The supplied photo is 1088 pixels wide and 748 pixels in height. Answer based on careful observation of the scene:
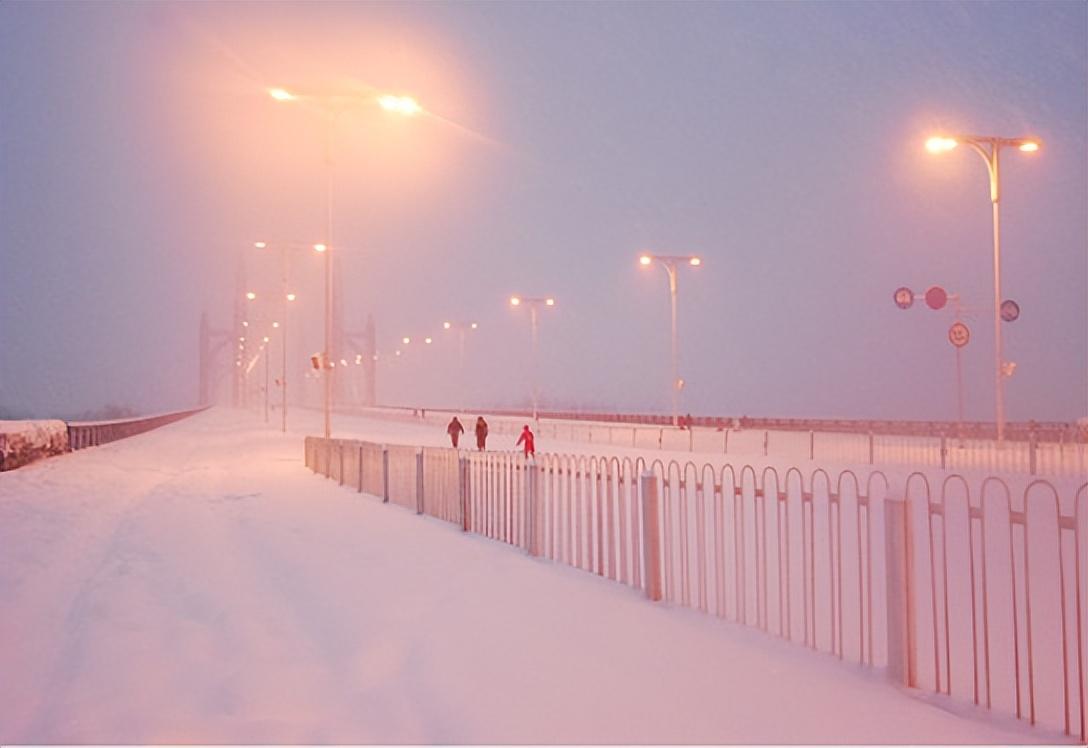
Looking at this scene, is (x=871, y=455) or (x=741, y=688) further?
(x=871, y=455)

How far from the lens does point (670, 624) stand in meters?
7.22

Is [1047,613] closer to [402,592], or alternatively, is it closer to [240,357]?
[402,592]

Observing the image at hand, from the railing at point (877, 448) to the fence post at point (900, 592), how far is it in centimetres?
1622

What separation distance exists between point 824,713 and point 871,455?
2106cm

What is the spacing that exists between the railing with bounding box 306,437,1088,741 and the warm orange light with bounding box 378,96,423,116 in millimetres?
9417

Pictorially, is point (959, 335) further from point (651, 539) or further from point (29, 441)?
point (29, 441)

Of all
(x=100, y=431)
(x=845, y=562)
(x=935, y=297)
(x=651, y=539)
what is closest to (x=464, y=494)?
(x=651, y=539)

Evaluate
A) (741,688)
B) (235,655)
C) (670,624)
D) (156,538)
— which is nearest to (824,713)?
(741,688)

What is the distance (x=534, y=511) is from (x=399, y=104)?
46.7ft

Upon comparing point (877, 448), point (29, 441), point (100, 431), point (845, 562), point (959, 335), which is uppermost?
point (959, 335)

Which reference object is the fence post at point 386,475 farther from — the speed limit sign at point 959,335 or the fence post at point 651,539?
the speed limit sign at point 959,335

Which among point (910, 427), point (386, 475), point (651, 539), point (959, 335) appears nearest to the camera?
point (651, 539)

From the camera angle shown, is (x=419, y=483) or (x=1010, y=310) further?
(x=1010, y=310)

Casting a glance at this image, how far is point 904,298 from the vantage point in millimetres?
35062
